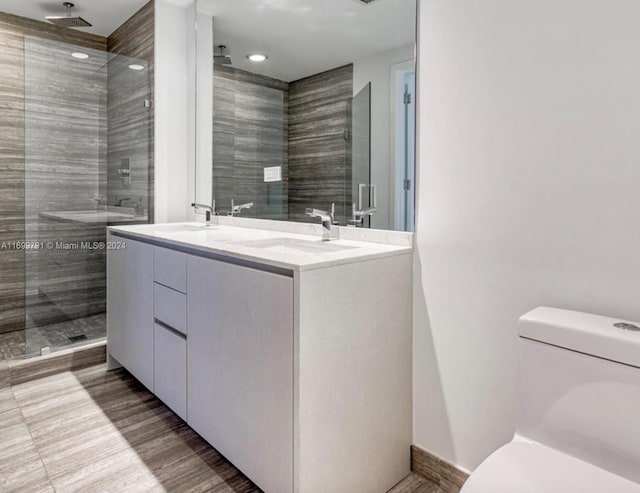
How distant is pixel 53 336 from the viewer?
8.95 ft

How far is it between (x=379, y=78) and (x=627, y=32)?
85cm

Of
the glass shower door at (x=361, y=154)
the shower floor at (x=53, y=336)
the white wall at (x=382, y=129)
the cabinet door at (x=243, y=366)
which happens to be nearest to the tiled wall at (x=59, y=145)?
the shower floor at (x=53, y=336)

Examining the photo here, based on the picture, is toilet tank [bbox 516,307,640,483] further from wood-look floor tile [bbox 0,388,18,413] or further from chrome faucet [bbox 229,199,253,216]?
wood-look floor tile [bbox 0,388,18,413]

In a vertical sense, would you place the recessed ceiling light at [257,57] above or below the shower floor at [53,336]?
above

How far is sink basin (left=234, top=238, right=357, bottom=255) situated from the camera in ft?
5.76

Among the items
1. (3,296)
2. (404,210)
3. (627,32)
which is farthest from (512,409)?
(3,296)

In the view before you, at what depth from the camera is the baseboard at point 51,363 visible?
2.38m

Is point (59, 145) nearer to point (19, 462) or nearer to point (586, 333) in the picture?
point (19, 462)

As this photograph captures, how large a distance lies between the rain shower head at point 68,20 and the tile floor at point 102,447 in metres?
2.36

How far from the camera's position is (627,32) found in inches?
43.2


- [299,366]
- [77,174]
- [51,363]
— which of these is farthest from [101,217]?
[299,366]

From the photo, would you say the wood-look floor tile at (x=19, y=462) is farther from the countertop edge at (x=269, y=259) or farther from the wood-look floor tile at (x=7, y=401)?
the countertop edge at (x=269, y=259)

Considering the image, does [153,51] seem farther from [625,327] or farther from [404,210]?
[625,327]

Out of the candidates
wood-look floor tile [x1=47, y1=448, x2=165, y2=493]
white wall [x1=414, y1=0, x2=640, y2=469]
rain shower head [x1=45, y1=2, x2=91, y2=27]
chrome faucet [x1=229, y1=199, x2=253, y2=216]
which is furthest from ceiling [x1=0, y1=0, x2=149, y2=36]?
wood-look floor tile [x1=47, y1=448, x2=165, y2=493]
